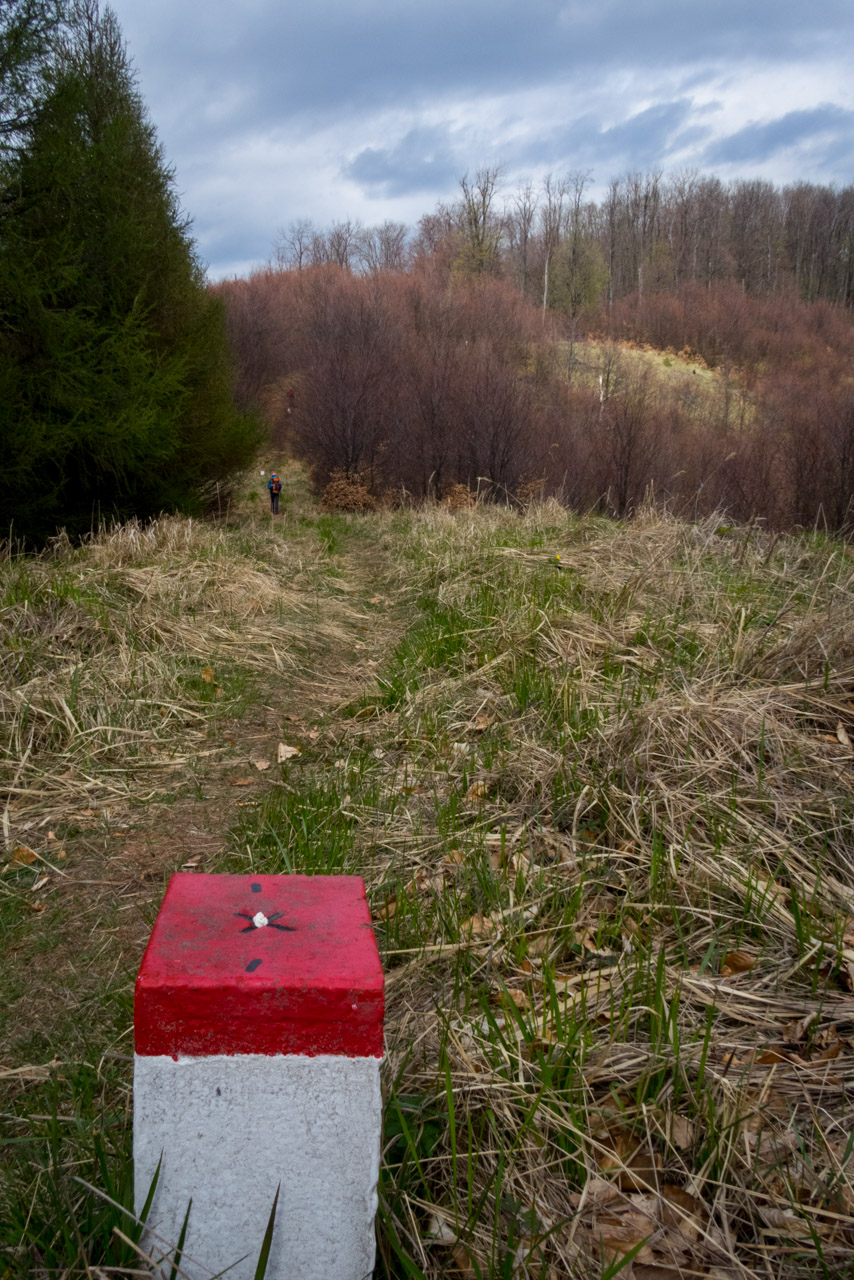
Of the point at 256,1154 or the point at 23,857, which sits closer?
the point at 256,1154

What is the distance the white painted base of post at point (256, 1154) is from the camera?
3.87ft

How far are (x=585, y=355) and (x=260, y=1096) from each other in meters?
36.4

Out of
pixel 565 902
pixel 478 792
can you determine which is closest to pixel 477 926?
Result: pixel 565 902

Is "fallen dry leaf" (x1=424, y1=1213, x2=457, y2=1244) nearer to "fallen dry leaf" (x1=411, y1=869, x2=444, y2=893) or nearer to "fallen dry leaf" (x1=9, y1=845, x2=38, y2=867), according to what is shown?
"fallen dry leaf" (x1=411, y1=869, x2=444, y2=893)

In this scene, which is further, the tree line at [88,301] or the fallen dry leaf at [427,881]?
the tree line at [88,301]

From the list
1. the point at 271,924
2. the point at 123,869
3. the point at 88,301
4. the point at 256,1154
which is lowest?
the point at 123,869

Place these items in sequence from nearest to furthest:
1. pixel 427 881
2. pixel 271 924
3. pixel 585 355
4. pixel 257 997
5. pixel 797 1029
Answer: pixel 257 997, pixel 271 924, pixel 797 1029, pixel 427 881, pixel 585 355

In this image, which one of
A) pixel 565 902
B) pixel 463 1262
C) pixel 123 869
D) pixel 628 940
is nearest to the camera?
pixel 463 1262

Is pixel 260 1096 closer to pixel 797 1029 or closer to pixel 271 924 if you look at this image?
pixel 271 924

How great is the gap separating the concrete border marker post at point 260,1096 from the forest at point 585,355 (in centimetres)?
758

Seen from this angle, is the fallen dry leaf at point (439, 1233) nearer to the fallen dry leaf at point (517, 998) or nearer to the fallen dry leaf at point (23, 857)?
the fallen dry leaf at point (517, 998)

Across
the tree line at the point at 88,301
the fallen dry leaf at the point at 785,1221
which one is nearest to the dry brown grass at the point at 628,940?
the fallen dry leaf at the point at 785,1221

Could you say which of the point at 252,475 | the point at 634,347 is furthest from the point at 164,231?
the point at 634,347

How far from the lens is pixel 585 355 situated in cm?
3441
